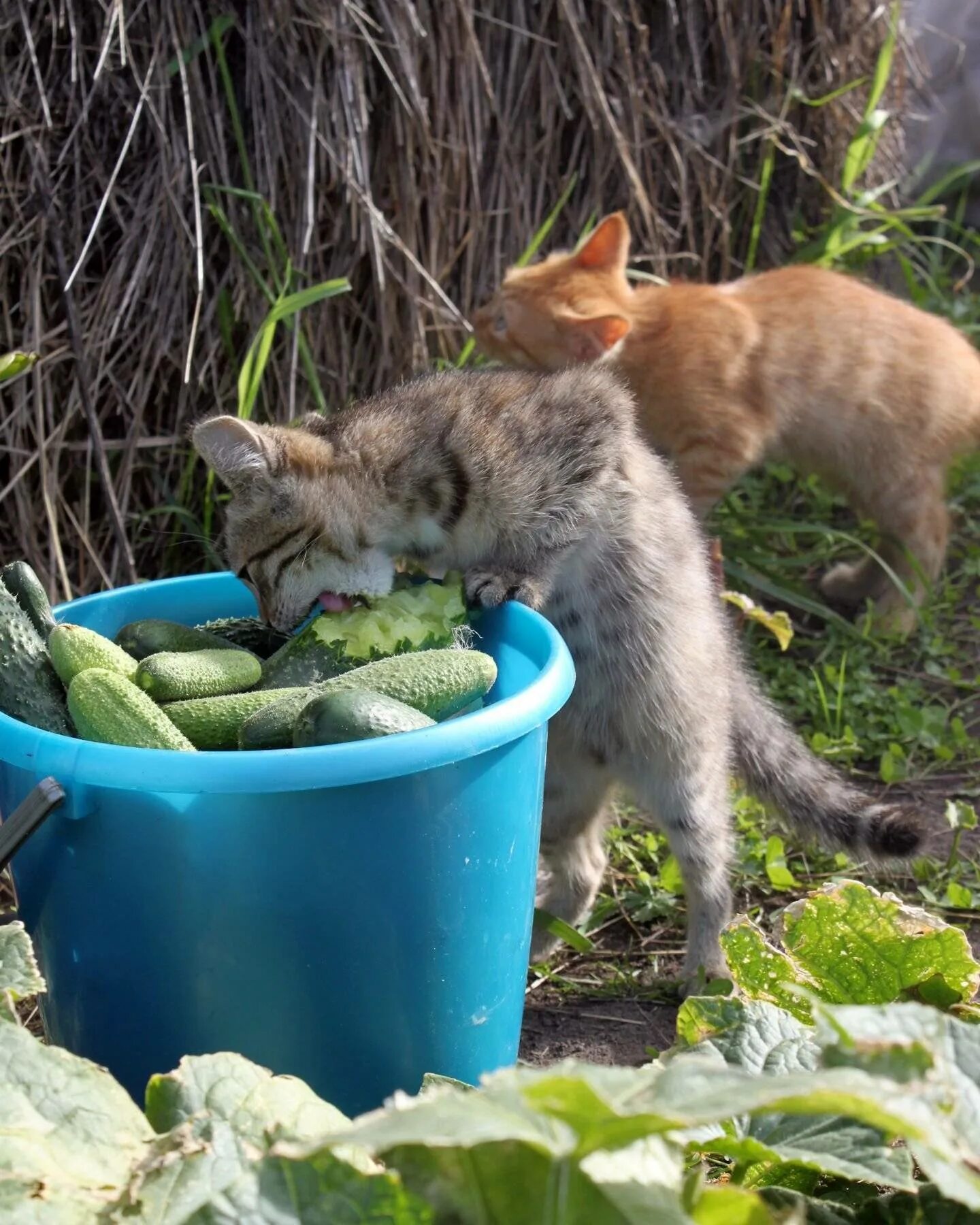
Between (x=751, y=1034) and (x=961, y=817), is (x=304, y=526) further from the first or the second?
(x=961, y=817)

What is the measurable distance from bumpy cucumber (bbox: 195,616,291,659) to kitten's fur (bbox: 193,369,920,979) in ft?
0.11

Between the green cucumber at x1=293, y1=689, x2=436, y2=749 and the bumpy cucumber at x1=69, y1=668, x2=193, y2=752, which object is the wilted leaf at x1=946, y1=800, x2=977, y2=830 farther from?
the bumpy cucumber at x1=69, y1=668, x2=193, y2=752

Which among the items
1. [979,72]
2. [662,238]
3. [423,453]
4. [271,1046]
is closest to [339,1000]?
[271,1046]

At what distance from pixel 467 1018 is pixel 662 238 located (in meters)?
3.56

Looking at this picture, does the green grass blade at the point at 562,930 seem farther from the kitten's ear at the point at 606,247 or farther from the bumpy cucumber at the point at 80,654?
the kitten's ear at the point at 606,247

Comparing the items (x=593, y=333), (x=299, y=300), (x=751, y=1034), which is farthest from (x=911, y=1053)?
(x=593, y=333)

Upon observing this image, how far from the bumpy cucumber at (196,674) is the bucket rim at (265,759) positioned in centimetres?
29

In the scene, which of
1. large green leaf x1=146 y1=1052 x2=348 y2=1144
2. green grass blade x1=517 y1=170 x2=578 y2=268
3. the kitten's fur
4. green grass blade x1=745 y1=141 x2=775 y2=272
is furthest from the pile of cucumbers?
green grass blade x1=745 y1=141 x2=775 y2=272

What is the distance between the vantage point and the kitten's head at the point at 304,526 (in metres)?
2.54

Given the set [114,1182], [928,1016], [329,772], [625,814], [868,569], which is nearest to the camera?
[928,1016]

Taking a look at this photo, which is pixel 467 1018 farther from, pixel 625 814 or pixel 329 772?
pixel 625 814

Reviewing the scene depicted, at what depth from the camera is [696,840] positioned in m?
2.70

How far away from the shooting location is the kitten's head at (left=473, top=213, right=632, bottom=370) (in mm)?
3854

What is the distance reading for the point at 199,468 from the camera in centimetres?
372
